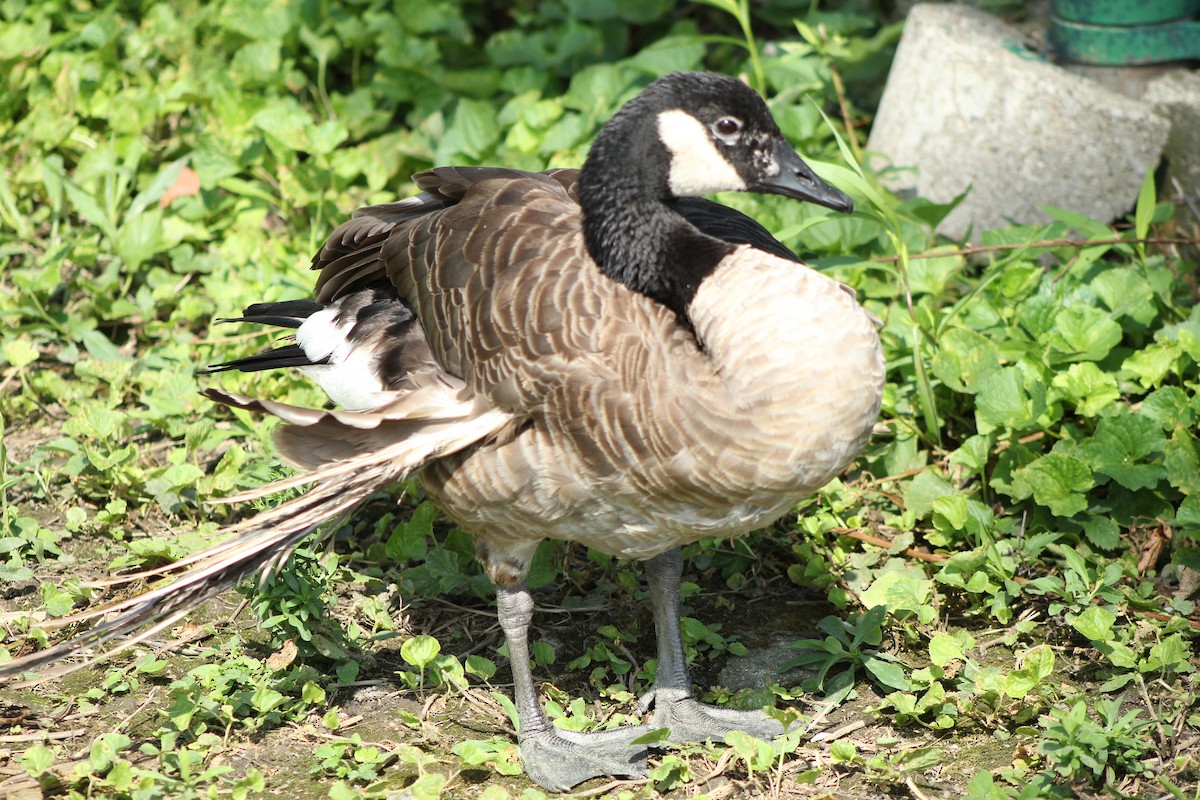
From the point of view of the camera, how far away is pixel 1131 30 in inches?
196

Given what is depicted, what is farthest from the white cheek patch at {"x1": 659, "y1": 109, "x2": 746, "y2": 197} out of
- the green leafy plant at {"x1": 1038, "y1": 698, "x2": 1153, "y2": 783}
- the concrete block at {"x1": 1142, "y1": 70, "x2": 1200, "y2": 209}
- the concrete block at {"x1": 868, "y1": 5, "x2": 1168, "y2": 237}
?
the concrete block at {"x1": 1142, "y1": 70, "x2": 1200, "y2": 209}

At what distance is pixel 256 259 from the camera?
5.32m

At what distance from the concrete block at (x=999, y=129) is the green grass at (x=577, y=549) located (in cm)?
27

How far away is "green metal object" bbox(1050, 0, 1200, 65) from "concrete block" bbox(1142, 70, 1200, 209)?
0.15 metres

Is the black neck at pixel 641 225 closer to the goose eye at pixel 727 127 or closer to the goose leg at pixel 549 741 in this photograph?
the goose eye at pixel 727 127

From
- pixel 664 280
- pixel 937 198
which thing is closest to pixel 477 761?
pixel 664 280

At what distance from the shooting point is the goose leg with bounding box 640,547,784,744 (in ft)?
11.1

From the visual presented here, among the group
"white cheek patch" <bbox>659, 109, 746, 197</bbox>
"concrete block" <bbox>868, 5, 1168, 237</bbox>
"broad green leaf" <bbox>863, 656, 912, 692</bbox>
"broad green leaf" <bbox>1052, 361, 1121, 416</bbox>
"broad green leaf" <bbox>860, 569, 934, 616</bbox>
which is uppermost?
"white cheek patch" <bbox>659, 109, 746, 197</bbox>

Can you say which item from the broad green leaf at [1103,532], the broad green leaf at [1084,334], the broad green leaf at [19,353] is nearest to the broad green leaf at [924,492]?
the broad green leaf at [1103,532]

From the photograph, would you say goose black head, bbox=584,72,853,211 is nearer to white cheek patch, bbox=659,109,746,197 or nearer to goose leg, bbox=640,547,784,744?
white cheek patch, bbox=659,109,746,197

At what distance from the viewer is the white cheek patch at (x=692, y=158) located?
305 cm

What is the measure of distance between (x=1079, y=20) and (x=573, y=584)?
329 cm

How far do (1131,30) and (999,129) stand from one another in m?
0.67

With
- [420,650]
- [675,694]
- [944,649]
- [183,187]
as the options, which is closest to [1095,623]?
[944,649]
